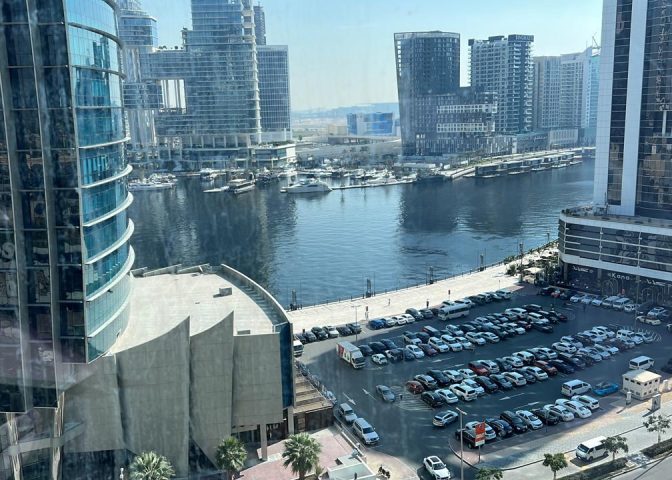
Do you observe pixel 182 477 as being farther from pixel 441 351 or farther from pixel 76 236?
pixel 441 351

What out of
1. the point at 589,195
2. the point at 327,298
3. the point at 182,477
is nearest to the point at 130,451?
the point at 182,477

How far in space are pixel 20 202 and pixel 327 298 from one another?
619 cm

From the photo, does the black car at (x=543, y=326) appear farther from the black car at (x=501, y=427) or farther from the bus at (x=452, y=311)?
the black car at (x=501, y=427)

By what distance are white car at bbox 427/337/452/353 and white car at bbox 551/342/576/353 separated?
1052 mm

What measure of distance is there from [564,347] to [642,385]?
3.86 feet

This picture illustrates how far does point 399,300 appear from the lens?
852cm

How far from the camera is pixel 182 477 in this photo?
430cm

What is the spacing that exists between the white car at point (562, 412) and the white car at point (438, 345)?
1500mm

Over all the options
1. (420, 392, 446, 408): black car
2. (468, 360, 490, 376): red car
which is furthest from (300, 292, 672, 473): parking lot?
(468, 360, 490, 376): red car

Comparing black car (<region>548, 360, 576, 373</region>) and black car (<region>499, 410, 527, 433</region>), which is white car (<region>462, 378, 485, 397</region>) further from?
black car (<region>548, 360, 576, 373</region>)

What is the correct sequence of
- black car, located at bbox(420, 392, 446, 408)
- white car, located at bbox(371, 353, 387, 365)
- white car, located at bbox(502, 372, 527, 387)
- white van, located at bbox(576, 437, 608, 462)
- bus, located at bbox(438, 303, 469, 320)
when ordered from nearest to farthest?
1. white van, located at bbox(576, 437, 608, 462)
2. black car, located at bbox(420, 392, 446, 408)
3. white car, located at bbox(502, 372, 527, 387)
4. white car, located at bbox(371, 353, 387, 365)
5. bus, located at bbox(438, 303, 469, 320)

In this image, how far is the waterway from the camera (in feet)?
37.1

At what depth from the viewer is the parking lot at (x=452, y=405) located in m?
4.77

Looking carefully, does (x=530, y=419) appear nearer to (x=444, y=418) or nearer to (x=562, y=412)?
(x=562, y=412)
